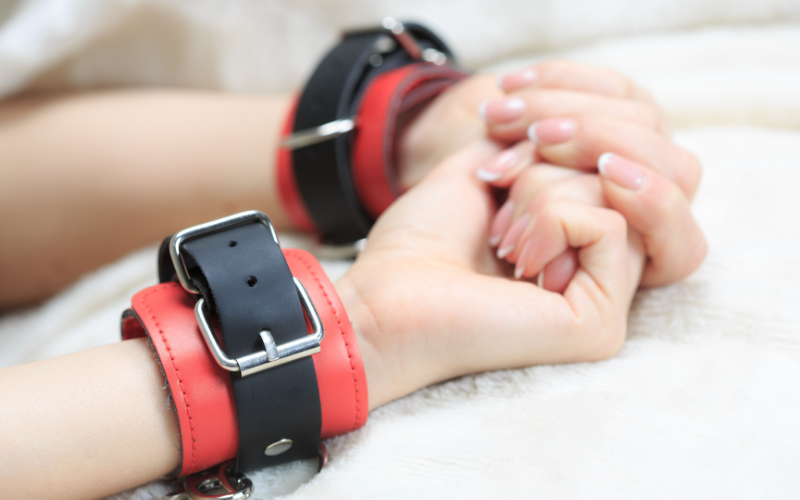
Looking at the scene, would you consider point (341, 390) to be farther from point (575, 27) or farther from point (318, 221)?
point (575, 27)

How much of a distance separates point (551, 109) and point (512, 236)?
5.5 inches

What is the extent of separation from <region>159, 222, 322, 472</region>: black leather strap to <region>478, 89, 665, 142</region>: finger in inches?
11.1

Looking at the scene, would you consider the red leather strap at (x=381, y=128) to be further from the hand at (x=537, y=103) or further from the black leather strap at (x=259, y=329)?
the black leather strap at (x=259, y=329)

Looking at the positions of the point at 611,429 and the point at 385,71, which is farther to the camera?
the point at 385,71

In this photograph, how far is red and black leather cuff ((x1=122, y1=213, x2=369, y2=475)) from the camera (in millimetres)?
376

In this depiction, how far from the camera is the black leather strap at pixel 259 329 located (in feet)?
1.24

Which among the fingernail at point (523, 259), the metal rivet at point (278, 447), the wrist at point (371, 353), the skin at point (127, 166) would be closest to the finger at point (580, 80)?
the skin at point (127, 166)

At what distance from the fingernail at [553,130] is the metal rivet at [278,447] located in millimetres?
330

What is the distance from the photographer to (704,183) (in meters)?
0.66

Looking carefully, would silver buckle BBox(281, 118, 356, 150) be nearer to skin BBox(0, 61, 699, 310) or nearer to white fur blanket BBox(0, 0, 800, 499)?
skin BBox(0, 61, 699, 310)

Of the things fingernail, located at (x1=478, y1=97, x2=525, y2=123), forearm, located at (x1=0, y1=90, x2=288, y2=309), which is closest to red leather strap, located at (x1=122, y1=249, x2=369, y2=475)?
fingernail, located at (x1=478, y1=97, x2=525, y2=123)

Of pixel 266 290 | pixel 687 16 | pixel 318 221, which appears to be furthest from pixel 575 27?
pixel 266 290

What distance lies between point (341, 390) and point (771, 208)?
48 cm

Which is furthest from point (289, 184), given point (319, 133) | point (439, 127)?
point (439, 127)
